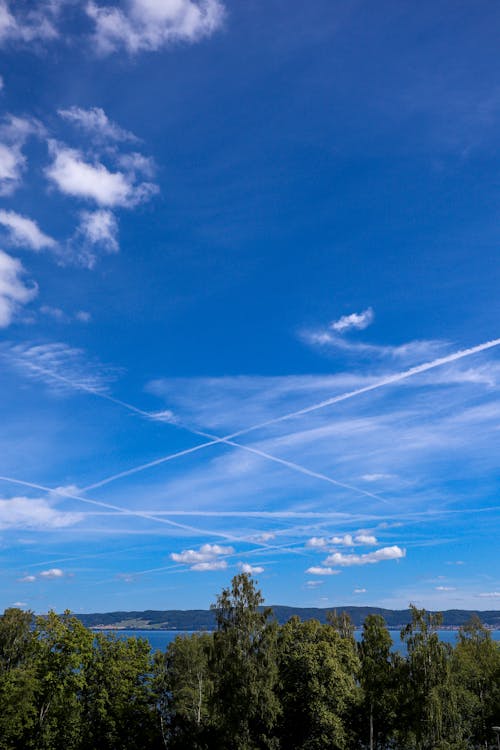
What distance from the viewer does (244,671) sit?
44.0 meters

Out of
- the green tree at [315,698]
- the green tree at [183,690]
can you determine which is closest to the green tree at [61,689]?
the green tree at [183,690]

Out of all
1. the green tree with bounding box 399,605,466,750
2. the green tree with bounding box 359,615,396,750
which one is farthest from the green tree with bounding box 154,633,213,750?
the green tree with bounding box 399,605,466,750

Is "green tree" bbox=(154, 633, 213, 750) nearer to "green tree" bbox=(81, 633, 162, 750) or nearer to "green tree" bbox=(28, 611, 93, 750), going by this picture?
"green tree" bbox=(81, 633, 162, 750)

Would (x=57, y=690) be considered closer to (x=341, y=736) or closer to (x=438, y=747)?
(x=341, y=736)

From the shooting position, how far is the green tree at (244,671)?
4319 cm

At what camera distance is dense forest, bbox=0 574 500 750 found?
142ft

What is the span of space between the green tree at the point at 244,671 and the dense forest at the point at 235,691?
0.27ft

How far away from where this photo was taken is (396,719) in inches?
1825

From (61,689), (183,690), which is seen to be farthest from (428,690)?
(61,689)

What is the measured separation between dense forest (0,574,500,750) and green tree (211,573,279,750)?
82 mm

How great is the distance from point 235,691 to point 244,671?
1661 mm

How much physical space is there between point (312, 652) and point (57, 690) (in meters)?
20.4

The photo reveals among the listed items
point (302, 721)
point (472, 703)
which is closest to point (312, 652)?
point (302, 721)

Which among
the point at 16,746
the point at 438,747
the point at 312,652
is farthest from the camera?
the point at 312,652
